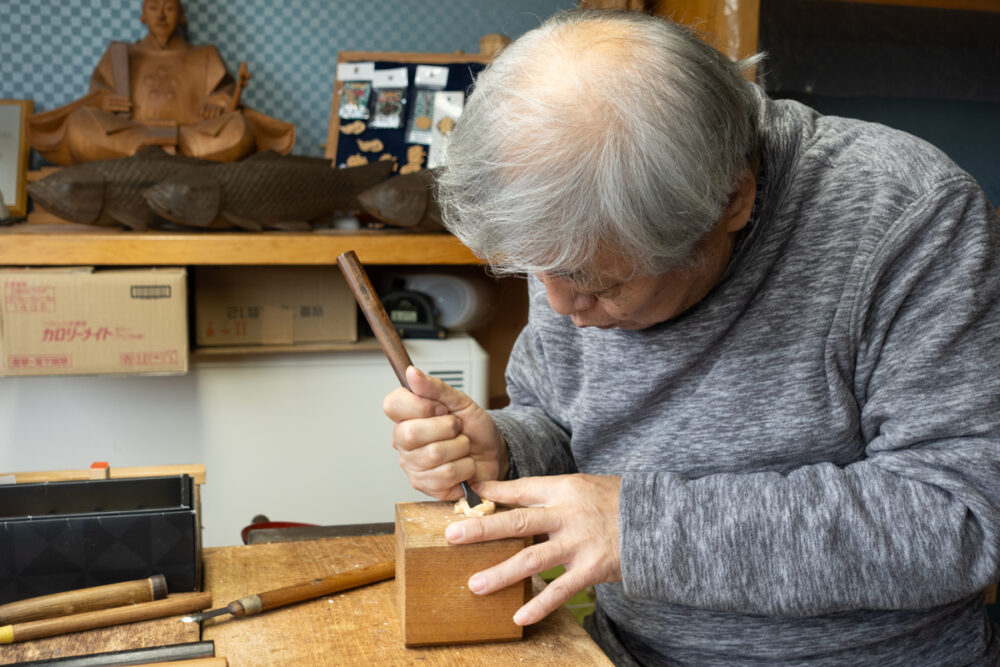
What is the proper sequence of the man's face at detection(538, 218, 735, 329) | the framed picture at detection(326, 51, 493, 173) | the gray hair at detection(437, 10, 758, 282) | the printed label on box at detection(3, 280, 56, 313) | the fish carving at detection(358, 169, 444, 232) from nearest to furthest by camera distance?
the gray hair at detection(437, 10, 758, 282), the man's face at detection(538, 218, 735, 329), the printed label on box at detection(3, 280, 56, 313), the fish carving at detection(358, 169, 444, 232), the framed picture at detection(326, 51, 493, 173)

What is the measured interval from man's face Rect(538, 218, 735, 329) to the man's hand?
0.17 metres

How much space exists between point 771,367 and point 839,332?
0.08 metres

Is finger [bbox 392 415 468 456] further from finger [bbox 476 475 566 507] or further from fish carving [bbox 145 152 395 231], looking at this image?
fish carving [bbox 145 152 395 231]

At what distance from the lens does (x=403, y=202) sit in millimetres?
2324

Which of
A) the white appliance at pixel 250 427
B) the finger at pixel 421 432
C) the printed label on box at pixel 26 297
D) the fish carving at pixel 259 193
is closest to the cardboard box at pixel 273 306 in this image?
the white appliance at pixel 250 427

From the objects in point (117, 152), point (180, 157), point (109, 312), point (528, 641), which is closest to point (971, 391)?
point (528, 641)

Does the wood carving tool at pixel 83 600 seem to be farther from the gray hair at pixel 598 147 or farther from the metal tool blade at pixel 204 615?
the gray hair at pixel 598 147

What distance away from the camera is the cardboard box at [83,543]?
0.92 meters

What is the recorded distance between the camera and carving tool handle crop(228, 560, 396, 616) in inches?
36.8

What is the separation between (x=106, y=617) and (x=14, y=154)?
2.22 meters

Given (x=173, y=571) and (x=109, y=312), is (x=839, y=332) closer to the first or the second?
(x=173, y=571)

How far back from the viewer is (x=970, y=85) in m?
2.22

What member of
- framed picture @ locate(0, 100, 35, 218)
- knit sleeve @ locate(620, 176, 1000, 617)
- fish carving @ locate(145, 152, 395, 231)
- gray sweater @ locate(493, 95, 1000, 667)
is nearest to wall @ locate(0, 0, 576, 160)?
framed picture @ locate(0, 100, 35, 218)

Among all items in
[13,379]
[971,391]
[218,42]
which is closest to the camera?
[971,391]
